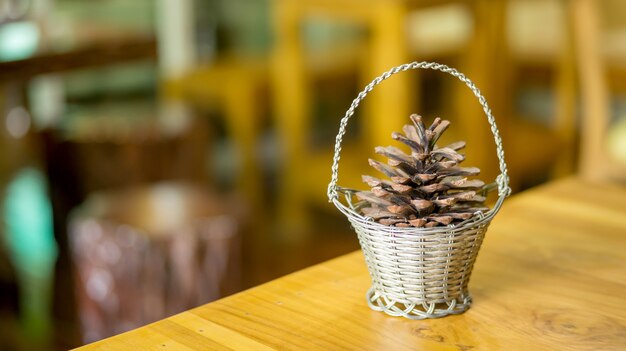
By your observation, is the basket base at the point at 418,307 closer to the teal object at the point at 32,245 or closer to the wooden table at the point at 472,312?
the wooden table at the point at 472,312

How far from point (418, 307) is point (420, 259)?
0.07m

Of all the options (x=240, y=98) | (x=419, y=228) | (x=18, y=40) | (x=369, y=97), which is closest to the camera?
(x=419, y=228)

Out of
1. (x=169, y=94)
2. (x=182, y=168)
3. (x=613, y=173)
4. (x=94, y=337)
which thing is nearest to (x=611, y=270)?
(x=613, y=173)

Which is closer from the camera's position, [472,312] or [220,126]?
[472,312]

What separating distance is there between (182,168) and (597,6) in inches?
52.2

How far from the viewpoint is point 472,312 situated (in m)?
0.91

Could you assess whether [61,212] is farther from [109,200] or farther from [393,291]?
[393,291]

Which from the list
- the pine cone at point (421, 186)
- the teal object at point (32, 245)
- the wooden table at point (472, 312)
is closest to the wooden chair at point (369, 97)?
the teal object at point (32, 245)

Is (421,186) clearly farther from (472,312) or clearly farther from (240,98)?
(240,98)

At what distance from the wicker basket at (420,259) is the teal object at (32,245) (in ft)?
6.26

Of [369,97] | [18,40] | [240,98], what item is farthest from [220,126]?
[18,40]

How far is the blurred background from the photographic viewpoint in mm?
2148

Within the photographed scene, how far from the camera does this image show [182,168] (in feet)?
9.00

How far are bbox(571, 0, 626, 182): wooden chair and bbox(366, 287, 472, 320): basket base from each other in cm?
101
